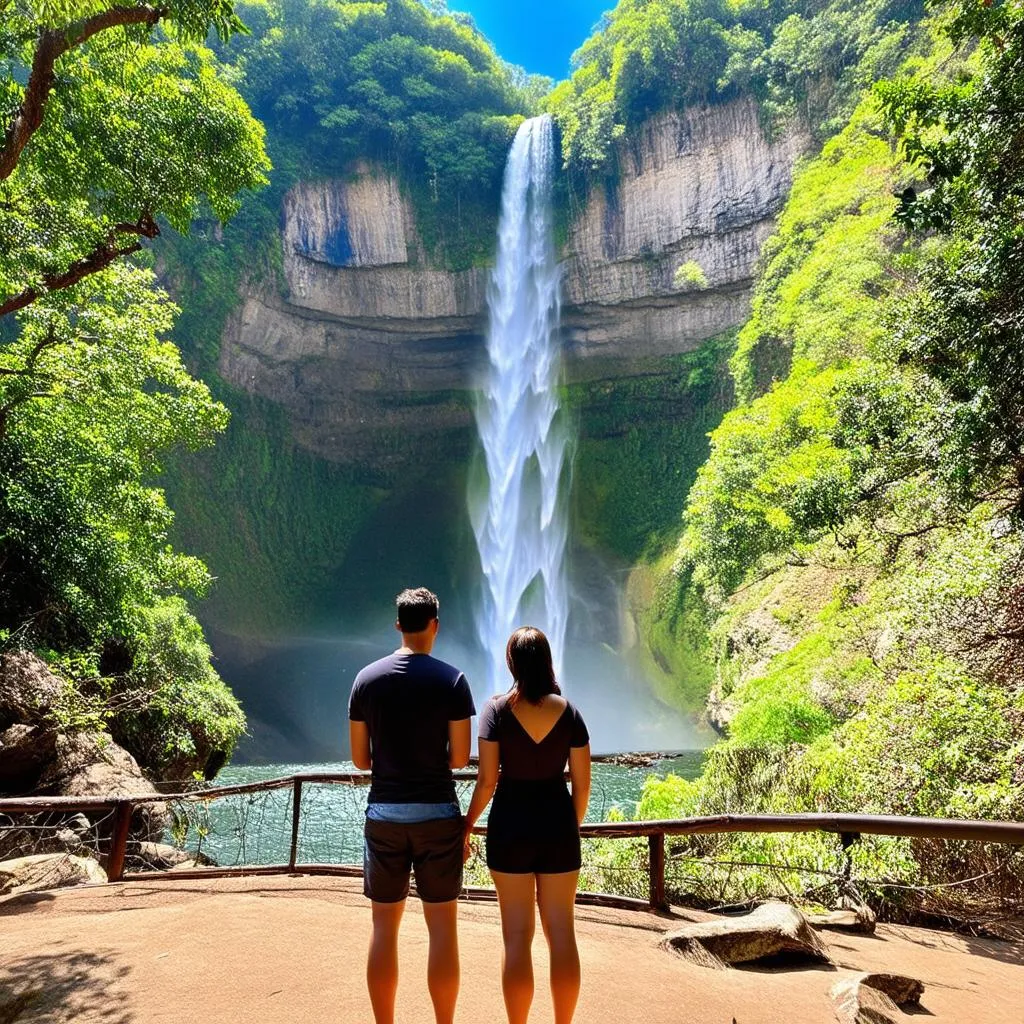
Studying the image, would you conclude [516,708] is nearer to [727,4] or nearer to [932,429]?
[932,429]

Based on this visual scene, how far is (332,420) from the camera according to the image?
3047cm

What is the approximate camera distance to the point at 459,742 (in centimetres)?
221

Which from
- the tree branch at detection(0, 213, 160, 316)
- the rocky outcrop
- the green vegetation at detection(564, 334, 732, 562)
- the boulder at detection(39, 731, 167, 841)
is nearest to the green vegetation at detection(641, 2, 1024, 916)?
the boulder at detection(39, 731, 167, 841)

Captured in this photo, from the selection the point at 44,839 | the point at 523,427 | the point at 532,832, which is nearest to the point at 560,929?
the point at 532,832

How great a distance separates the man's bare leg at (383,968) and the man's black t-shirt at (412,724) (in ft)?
1.07

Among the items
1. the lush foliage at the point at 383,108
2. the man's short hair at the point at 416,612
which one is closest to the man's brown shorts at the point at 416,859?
the man's short hair at the point at 416,612

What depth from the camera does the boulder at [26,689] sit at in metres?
7.36

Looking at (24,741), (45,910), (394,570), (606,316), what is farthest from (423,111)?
(45,910)

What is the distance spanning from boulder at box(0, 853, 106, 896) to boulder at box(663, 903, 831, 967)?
396cm

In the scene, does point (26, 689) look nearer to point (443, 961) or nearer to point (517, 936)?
point (443, 961)

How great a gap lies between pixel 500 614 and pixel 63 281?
71.1ft

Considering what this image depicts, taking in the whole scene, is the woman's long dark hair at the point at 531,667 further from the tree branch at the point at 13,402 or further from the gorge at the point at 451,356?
the gorge at the point at 451,356

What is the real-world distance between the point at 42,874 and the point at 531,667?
4.72 meters

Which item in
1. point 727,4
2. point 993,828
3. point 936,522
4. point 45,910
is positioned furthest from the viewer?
point 727,4
